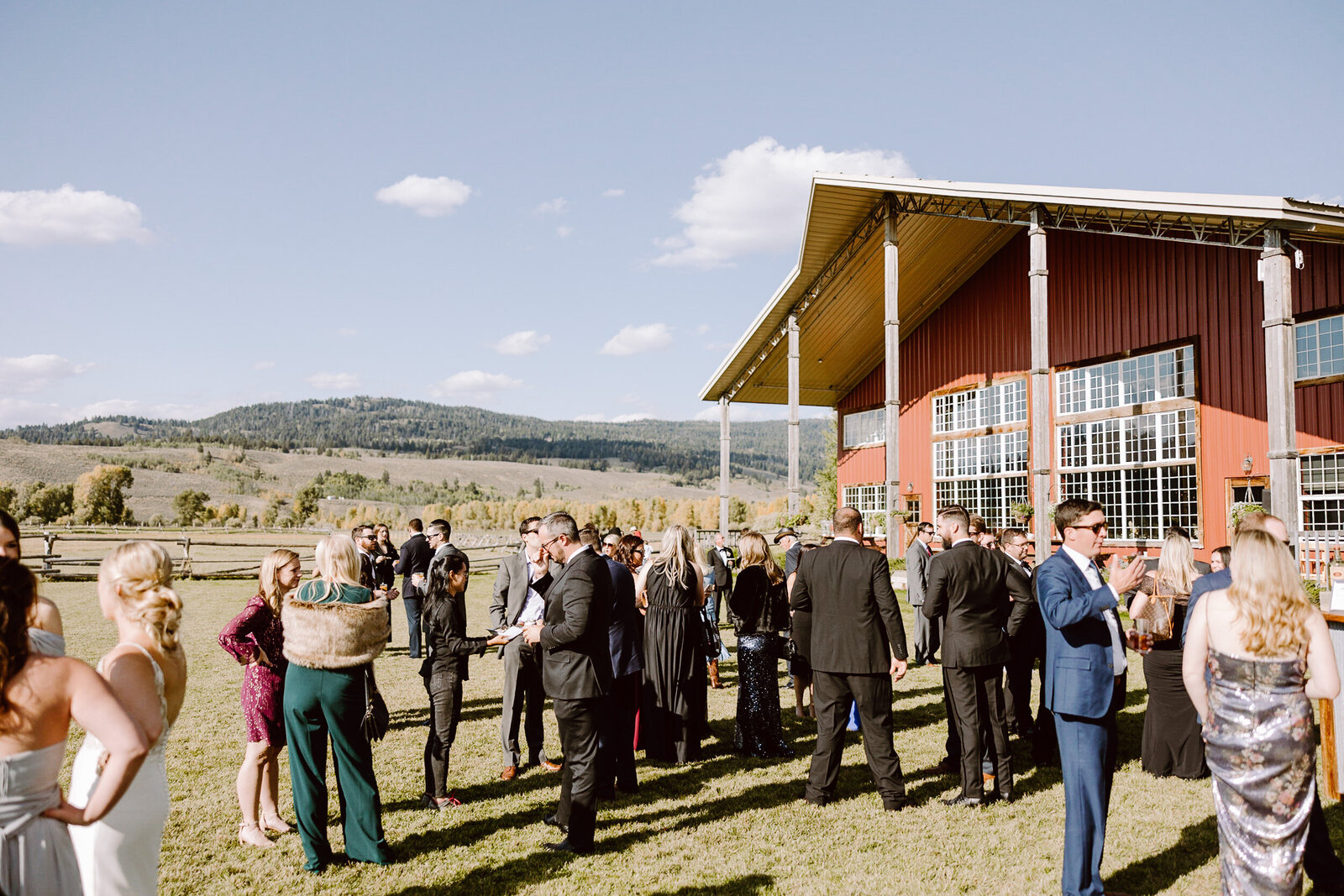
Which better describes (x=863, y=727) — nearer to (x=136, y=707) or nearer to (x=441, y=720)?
(x=441, y=720)

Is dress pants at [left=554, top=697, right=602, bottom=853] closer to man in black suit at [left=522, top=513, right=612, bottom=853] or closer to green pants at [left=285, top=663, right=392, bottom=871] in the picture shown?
man in black suit at [left=522, top=513, right=612, bottom=853]

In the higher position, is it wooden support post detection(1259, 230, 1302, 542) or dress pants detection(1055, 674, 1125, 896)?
wooden support post detection(1259, 230, 1302, 542)

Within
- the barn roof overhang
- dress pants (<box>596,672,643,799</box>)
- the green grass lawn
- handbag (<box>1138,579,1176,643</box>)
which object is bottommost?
the green grass lawn

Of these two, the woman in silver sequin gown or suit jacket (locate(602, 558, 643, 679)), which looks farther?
suit jacket (locate(602, 558, 643, 679))

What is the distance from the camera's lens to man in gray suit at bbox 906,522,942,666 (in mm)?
11656

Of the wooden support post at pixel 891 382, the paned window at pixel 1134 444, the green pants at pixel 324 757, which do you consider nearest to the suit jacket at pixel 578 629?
the green pants at pixel 324 757

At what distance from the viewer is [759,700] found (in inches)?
301

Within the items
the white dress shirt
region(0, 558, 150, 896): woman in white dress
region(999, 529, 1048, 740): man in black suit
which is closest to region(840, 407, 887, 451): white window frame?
region(999, 529, 1048, 740): man in black suit

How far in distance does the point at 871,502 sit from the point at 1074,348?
9.33 m

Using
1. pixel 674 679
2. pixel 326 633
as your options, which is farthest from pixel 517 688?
pixel 326 633

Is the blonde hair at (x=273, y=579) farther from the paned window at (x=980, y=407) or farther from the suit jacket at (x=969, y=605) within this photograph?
the paned window at (x=980, y=407)

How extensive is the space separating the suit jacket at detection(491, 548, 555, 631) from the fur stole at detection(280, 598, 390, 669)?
1629 millimetres

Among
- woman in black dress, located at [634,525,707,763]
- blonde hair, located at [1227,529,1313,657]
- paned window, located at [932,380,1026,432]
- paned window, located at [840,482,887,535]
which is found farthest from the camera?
paned window, located at [840,482,887,535]

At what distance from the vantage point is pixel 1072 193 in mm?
16156
